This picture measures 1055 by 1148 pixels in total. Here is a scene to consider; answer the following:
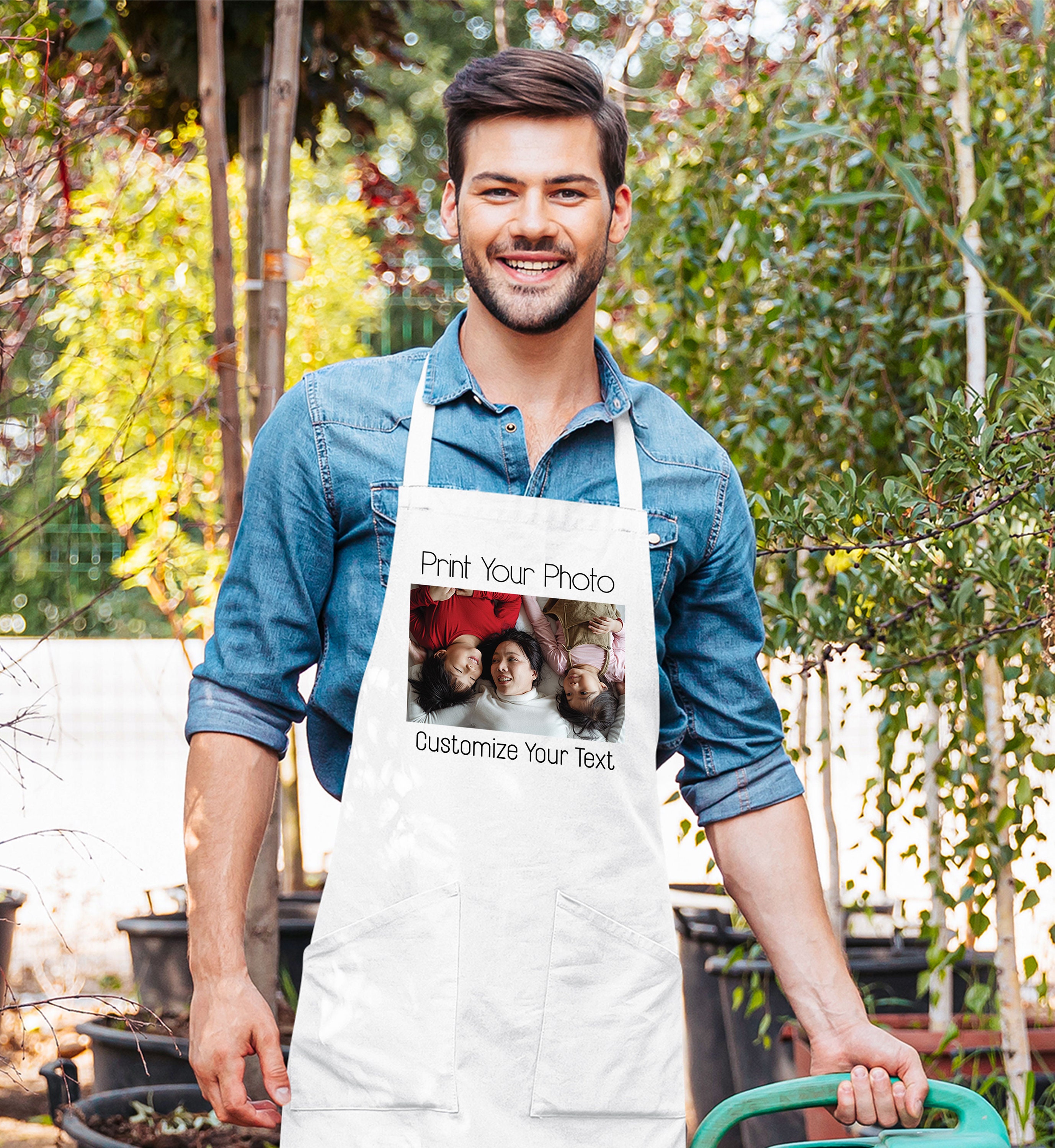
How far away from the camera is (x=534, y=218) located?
1.32 metres

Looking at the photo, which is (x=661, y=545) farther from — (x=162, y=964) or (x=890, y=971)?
(x=162, y=964)

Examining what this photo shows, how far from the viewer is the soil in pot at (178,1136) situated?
221cm

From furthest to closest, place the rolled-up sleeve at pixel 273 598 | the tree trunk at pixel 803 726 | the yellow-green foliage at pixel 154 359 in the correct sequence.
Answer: the yellow-green foliage at pixel 154 359
the tree trunk at pixel 803 726
the rolled-up sleeve at pixel 273 598

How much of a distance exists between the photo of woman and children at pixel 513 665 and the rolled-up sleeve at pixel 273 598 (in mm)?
113

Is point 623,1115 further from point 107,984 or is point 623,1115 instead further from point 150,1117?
point 107,984

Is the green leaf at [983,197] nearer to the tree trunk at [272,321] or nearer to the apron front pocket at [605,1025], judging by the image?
the tree trunk at [272,321]

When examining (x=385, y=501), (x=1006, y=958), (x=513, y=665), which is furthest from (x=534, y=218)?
(x=1006, y=958)

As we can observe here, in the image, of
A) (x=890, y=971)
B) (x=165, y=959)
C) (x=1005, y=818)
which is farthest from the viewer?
(x=165, y=959)

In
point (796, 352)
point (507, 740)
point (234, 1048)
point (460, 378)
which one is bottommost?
point (234, 1048)

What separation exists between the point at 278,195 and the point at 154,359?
1.01m

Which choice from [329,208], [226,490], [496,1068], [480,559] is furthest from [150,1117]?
[329,208]

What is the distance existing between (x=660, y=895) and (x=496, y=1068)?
23cm

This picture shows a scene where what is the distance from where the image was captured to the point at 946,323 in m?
2.06

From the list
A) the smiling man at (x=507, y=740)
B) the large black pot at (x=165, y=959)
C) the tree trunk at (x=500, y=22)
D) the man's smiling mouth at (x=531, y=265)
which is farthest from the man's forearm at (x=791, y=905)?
the tree trunk at (x=500, y=22)
